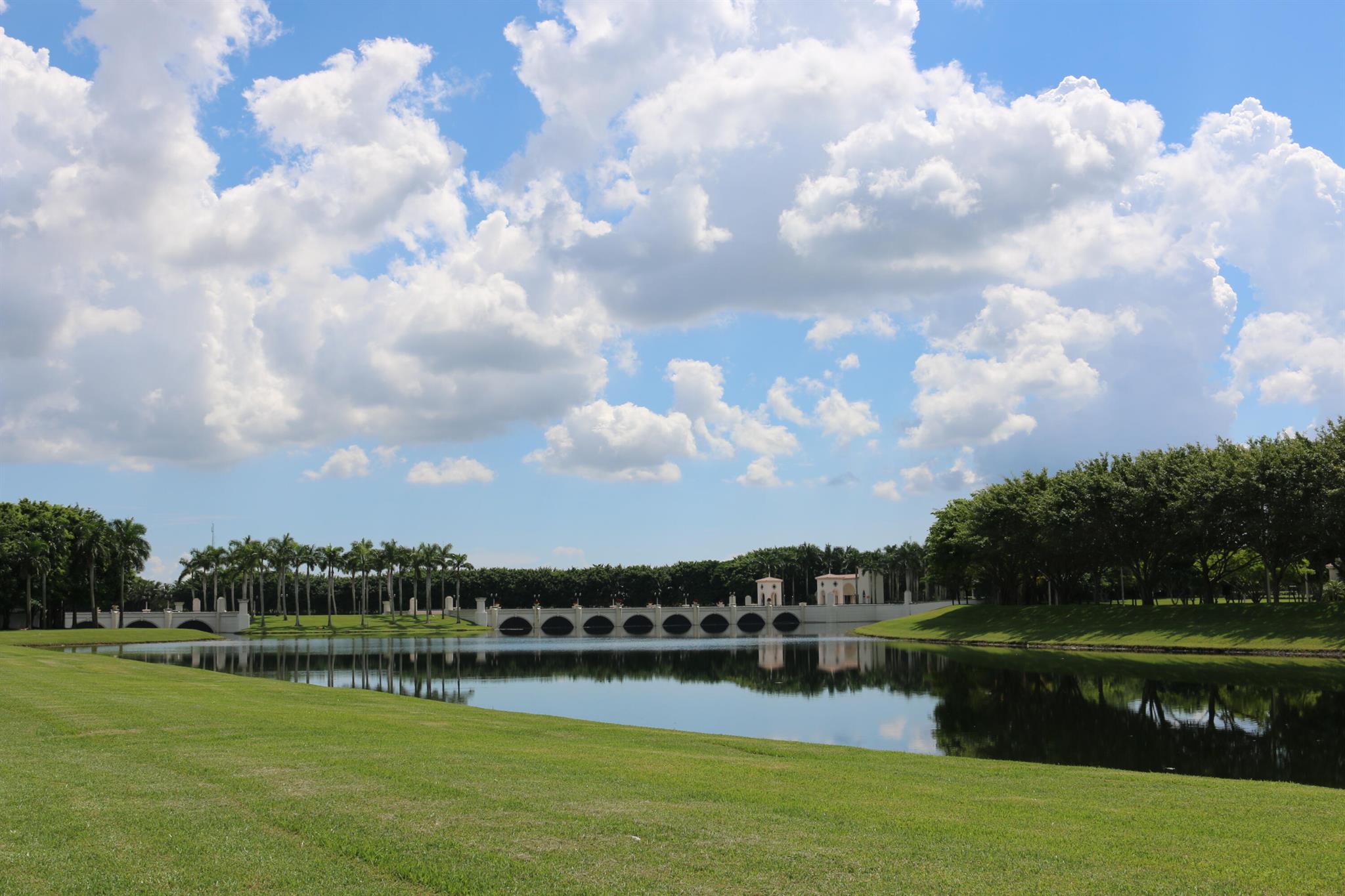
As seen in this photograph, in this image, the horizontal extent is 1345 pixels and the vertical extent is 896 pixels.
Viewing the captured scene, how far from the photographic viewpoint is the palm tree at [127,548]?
117562mm

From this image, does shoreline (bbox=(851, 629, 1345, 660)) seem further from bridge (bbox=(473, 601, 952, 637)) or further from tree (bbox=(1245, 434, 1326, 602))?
bridge (bbox=(473, 601, 952, 637))

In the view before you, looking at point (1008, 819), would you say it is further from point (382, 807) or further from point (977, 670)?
point (977, 670)

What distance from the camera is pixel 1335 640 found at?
61375 mm

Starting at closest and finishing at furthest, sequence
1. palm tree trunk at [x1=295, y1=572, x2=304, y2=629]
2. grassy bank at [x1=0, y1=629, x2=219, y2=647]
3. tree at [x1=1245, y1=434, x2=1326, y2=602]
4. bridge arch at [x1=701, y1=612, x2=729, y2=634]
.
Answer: tree at [x1=1245, y1=434, x2=1326, y2=602] < grassy bank at [x1=0, y1=629, x2=219, y2=647] < palm tree trunk at [x1=295, y1=572, x2=304, y2=629] < bridge arch at [x1=701, y1=612, x2=729, y2=634]

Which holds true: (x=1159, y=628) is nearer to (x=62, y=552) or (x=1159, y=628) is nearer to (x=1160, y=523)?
(x=1160, y=523)

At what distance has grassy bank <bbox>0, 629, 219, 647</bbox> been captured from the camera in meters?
81.5

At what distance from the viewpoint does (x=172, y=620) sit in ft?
420

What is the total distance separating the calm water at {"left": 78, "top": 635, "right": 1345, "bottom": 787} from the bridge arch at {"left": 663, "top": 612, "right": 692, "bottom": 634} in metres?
92.7

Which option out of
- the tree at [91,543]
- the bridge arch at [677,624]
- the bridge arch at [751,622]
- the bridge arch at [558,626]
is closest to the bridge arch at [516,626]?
the bridge arch at [558,626]

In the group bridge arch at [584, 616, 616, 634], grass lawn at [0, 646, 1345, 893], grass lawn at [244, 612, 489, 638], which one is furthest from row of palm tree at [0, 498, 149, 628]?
grass lawn at [0, 646, 1345, 893]

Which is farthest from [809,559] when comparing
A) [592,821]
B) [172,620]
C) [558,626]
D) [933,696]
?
[592,821]

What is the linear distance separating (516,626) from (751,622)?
39.8m

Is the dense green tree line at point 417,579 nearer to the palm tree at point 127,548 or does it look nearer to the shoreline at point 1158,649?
the palm tree at point 127,548

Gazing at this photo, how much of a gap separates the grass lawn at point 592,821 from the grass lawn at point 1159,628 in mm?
53948
